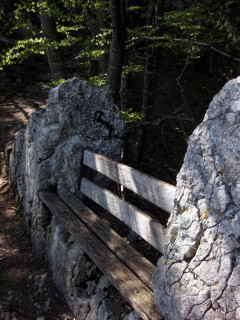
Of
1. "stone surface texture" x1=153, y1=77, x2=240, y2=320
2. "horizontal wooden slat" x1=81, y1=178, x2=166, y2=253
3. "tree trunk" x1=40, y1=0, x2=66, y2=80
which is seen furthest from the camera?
"tree trunk" x1=40, y1=0, x2=66, y2=80

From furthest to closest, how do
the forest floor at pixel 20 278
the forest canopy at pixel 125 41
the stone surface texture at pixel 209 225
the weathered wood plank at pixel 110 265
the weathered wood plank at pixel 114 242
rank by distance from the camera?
the forest canopy at pixel 125 41, the forest floor at pixel 20 278, the weathered wood plank at pixel 114 242, the weathered wood plank at pixel 110 265, the stone surface texture at pixel 209 225

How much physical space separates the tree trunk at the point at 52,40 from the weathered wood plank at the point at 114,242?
501 centimetres

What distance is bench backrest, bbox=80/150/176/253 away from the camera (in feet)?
9.53

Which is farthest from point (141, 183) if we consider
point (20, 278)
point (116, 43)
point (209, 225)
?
point (116, 43)

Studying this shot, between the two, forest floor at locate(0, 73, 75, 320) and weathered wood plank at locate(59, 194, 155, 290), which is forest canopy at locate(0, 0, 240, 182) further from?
forest floor at locate(0, 73, 75, 320)

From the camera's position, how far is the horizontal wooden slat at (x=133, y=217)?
3004 millimetres

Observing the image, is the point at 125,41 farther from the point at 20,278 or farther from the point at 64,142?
the point at 20,278

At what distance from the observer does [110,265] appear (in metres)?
3.27

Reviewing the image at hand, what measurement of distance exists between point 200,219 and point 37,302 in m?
2.78

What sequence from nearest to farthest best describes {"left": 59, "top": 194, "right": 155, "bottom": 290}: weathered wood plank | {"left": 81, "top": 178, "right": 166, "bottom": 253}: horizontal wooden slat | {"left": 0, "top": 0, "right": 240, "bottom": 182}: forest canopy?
{"left": 81, "top": 178, "right": 166, "bottom": 253}: horizontal wooden slat
{"left": 59, "top": 194, "right": 155, "bottom": 290}: weathered wood plank
{"left": 0, "top": 0, "right": 240, "bottom": 182}: forest canopy

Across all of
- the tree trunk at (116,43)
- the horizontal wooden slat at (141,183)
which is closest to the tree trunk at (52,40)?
the tree trunk at (116,43)

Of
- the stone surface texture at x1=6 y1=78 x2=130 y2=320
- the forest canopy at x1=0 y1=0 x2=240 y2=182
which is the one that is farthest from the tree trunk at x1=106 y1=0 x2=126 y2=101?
the stone surface texture at x1=6 y1=78 x2=130 y2=320

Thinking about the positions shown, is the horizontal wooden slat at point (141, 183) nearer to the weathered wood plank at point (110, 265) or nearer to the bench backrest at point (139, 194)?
the bench backrest at point (139, 194)

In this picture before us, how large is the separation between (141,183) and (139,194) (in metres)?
0.12
